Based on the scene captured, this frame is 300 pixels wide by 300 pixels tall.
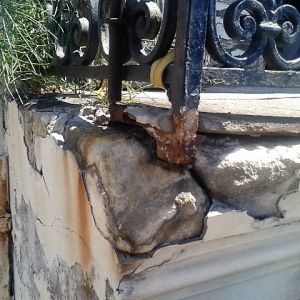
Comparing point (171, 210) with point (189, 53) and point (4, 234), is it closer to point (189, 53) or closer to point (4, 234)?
point (189, 53)

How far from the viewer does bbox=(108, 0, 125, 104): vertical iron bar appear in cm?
105

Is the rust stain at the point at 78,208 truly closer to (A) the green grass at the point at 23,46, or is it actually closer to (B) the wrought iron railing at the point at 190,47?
(B) the wrought iron railing at the point at 190,47

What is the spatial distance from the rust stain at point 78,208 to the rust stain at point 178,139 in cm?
22

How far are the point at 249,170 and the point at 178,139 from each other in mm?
179

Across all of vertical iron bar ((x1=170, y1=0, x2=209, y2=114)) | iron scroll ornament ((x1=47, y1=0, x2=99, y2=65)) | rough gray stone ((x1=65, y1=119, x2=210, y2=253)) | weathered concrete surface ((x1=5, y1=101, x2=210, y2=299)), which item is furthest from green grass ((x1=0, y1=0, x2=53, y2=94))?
vertical iron bar ((x1=170, y1=0, x2=209, y2=114))

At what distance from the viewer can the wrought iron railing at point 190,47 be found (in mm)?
834

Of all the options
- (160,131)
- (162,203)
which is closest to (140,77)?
(160,131)

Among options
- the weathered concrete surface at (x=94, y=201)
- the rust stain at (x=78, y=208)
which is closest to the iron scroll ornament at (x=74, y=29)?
the weathered concrete surface at (x=94, y=201)

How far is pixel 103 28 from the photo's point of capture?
1.25 metres

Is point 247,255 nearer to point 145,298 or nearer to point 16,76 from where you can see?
point 145,298

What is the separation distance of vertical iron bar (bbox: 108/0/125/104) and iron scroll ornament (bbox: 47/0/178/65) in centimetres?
1

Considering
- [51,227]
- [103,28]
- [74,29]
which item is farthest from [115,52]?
[51,227]

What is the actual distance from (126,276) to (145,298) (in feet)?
0.25

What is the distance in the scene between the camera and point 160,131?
89 centimetres
